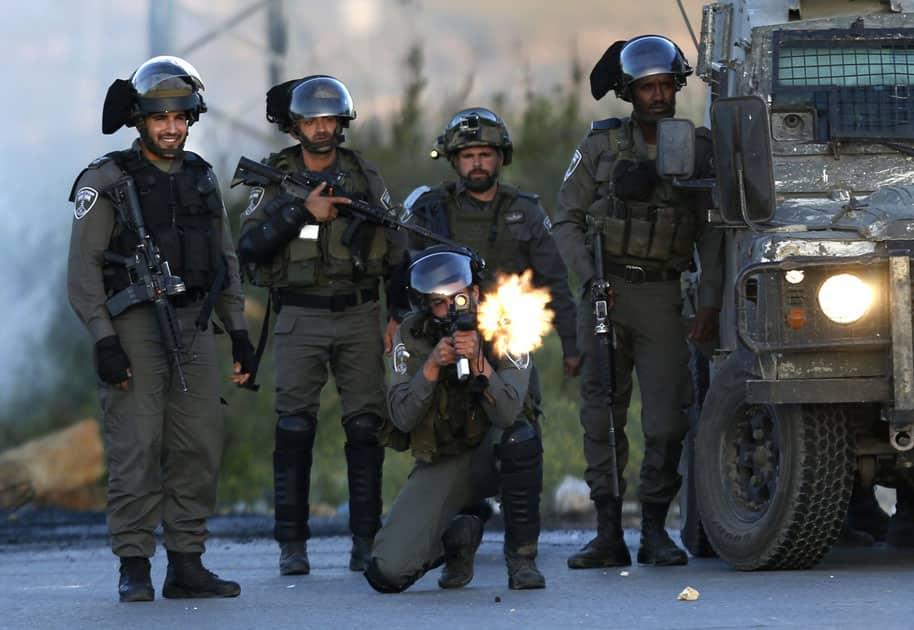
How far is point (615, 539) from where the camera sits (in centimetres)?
1043

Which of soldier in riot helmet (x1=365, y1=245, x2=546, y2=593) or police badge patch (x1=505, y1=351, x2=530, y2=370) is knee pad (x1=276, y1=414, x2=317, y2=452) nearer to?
soldier in riot helmet (x1=365, y1=245, x2=546, y2=593)

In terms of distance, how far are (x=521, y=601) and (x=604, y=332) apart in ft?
6.55

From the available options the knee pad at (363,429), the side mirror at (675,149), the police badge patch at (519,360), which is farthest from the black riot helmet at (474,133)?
the police badge patch at (519,360)

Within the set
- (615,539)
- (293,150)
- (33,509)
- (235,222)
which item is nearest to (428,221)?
(293,150)

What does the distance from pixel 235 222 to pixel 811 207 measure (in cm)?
797

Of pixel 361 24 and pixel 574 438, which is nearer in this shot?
pixel 574 438

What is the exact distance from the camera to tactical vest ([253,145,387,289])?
34.5 feet

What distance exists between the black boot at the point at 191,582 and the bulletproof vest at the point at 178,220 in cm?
106

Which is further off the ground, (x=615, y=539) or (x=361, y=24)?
(x=361, y=24)

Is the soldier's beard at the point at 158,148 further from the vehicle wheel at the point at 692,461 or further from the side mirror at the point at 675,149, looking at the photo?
the vehicle wheel at the point at 692,461

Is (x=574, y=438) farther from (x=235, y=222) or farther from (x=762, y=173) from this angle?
(x=762, y=173)

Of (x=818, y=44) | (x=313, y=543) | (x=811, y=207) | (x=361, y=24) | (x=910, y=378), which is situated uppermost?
(x=361, y=24)

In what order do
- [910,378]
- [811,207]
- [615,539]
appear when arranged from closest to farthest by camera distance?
[910,378] < [811,207] < [615,539]

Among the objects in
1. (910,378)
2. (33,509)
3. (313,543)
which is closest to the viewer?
(910,378)
